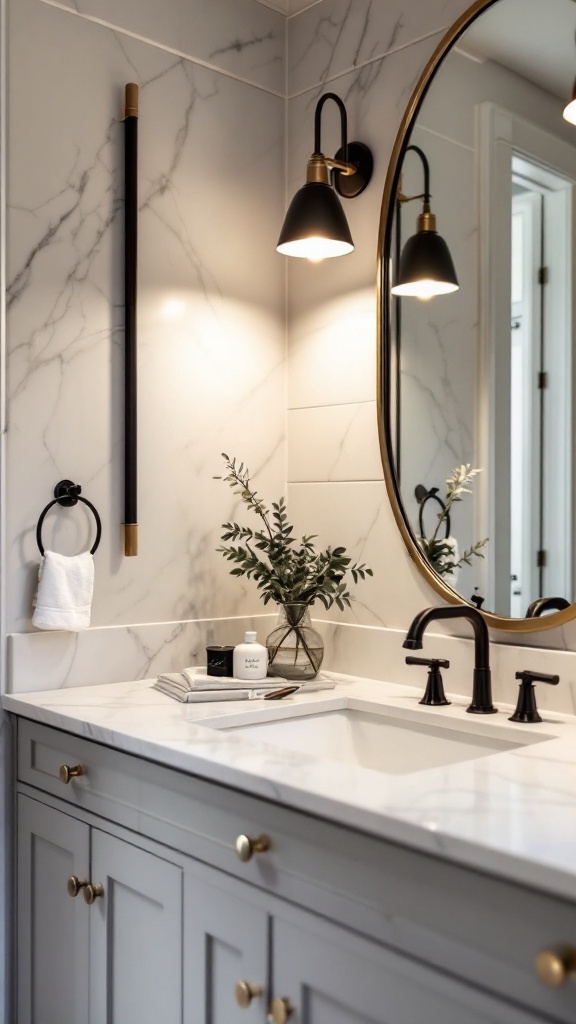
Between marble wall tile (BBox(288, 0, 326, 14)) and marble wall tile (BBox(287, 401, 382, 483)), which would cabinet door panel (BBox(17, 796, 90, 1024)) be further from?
marble wall tile (BBox(288, 0, 326, 14))

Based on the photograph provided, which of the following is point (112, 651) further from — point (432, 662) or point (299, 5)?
point (299, 5)

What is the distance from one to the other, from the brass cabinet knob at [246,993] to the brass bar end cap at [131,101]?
1650 mm

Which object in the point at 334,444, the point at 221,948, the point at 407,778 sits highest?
the point at 334,444

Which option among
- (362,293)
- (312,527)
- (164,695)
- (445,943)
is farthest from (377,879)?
(362,293)

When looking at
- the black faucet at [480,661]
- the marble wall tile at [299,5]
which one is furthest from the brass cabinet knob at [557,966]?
the marble wall tile at [299,5]

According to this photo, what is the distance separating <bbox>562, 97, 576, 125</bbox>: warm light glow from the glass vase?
1048mm

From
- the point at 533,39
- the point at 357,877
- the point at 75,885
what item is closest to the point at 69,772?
the point at 75,885

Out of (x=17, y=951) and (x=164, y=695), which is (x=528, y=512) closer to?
(x=164, y=695)

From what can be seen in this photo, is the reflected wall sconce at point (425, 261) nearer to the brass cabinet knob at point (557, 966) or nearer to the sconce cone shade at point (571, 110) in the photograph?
the sconce cone shade at point (571, 110)

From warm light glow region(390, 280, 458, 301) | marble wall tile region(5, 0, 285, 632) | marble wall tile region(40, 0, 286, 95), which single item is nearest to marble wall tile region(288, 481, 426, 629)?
marble wall tile region(5, 0, 285, 632)

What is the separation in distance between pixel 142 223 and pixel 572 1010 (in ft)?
5.52

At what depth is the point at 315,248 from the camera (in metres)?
1.94

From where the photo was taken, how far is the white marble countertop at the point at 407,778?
38.8 inches

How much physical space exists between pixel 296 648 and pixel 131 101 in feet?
3.93
